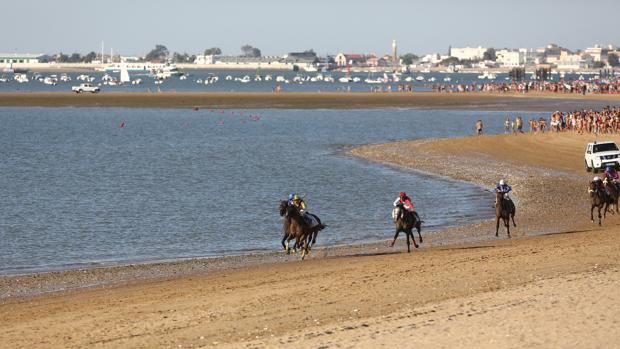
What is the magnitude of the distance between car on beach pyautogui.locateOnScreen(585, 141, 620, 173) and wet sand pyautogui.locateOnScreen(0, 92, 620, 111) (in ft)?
205

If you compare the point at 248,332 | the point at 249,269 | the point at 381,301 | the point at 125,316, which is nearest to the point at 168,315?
the point at 125,316

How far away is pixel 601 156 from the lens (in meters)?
45.9

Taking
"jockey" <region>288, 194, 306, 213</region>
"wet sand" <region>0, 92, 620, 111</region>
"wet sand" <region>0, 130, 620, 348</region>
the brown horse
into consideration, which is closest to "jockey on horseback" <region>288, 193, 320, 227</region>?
"jockey" <region>288, 194, 306, 213</region>

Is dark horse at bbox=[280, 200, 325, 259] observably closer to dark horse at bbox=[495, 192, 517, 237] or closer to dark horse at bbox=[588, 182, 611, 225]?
dark horse at bbox=[495, 192, 517, 237]

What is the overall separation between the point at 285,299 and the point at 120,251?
10783 millimetres

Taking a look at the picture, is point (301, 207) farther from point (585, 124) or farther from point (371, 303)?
point (585, 124)

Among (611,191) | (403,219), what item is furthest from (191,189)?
(403,219)

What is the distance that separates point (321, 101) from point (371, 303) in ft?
372

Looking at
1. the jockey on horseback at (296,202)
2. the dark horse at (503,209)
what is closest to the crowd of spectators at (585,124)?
the dark horse at (503,209)

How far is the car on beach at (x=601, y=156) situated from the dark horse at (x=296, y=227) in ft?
71.6

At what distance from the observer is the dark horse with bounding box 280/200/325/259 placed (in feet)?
85.0

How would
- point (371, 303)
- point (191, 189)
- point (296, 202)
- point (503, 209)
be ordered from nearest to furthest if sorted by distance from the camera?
1. point (371, 303)
2. point (296, 202)
3. point (503, 209)
4. point (191, 189)

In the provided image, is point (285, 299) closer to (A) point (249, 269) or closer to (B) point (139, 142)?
(A) point (249, 269)

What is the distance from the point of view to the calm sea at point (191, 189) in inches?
1240
